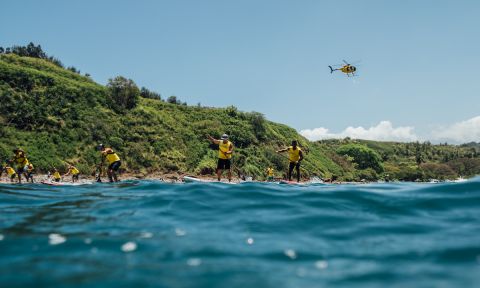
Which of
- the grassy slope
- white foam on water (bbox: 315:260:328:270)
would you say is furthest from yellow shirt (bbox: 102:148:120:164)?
the grassy slope

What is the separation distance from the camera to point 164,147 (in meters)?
47.1

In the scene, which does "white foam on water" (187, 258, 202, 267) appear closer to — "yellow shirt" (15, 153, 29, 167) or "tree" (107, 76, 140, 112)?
"yellow shirt" (15, 153, 29, 167)

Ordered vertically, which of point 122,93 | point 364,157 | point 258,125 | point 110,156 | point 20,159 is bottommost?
point 20,159

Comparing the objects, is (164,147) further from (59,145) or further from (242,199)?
(242,199)

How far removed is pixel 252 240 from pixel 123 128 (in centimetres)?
4306

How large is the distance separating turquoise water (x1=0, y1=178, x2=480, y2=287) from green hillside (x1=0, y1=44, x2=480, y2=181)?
2543 cm

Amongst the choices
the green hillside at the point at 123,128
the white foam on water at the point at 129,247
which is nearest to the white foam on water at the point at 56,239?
the white foam on water at the point at 129,247

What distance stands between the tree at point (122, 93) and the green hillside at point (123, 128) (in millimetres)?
122

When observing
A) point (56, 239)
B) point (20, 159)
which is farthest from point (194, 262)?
point (20, 159)

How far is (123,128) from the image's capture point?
46.8 metres

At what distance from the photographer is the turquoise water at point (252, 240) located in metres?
4.59

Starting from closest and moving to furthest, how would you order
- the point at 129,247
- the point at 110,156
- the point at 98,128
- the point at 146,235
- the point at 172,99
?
the point at 129,247 → the point at 146,235 → the point at 110,156 → the point at 98,128 → the point at 172,99

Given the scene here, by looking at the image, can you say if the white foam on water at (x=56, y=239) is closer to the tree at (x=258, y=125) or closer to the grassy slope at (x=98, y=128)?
the grassy slope at (x=98, y=128)

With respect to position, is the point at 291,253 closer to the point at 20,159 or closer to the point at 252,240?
the point at 252,240
